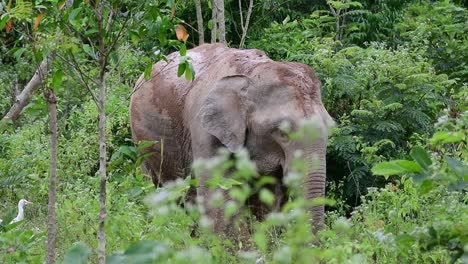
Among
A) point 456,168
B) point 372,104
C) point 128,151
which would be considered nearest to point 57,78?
point 128,151

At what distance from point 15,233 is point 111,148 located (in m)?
6.75

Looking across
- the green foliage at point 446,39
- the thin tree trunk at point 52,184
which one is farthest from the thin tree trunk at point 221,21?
the thin tree trunk at point 52,184

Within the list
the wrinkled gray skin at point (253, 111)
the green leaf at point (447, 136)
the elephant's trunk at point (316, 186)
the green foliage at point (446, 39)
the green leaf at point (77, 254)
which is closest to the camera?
the green leaf at point (77, 254)

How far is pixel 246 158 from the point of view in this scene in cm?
334

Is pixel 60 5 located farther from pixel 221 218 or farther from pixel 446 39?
pixel 446 39

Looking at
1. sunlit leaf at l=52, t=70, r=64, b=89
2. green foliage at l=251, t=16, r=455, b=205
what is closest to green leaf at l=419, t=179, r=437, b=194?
sunlit leaf at l=52, t=70, r=64, b=89

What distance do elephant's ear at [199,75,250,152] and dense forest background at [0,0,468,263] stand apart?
70cm

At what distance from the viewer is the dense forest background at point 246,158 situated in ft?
13.5

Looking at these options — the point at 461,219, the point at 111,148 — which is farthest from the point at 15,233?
the point at 111,148

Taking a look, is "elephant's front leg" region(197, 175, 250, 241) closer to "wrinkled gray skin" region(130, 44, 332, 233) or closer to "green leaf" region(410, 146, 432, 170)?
"wrinkled gray skin" region(130, 44, 332, 233)

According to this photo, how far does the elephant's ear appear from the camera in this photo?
8242mm

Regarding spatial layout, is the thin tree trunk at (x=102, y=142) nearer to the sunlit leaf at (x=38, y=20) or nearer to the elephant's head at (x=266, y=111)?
the sunlit leaf at (x=38, y=20)

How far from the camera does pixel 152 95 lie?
9602 millimetres

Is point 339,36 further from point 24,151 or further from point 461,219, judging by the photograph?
point 461,219
